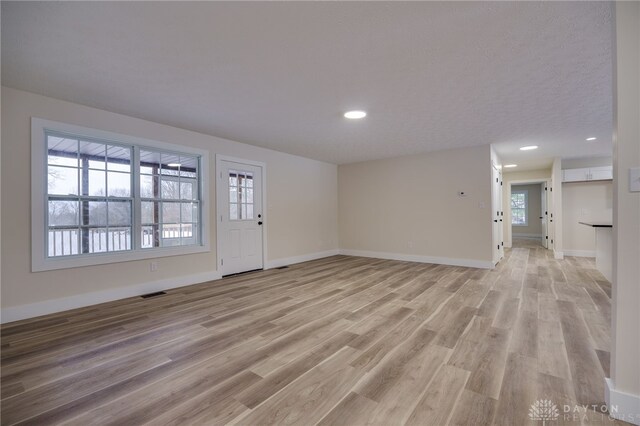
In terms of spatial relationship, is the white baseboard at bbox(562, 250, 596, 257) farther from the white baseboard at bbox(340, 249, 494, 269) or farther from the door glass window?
the door glass window

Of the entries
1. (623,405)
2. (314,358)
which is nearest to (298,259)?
(314,358)

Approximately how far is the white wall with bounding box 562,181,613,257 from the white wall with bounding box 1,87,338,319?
264 inches

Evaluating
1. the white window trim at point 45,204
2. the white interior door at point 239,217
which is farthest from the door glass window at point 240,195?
the white window trim at point 45,204

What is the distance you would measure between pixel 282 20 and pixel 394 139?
10.8 feet

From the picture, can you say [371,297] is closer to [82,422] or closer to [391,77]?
[391,77]

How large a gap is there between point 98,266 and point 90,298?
37cm

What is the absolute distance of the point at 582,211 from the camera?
6.71 m

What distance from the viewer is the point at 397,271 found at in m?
5.04

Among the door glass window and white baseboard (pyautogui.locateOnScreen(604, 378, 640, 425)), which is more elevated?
the door glass window

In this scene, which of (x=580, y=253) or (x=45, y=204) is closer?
(x=45, y=204)

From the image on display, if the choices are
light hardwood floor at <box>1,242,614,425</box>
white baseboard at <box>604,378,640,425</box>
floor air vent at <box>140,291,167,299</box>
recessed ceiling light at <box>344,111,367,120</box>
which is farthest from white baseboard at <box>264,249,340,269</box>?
white baseboard at <box>604,378,640,425</box>

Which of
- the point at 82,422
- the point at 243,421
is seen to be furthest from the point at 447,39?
the point at 82,422

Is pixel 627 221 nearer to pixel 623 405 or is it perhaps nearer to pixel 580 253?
pixel 623 405

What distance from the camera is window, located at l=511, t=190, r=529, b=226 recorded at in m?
11.3
